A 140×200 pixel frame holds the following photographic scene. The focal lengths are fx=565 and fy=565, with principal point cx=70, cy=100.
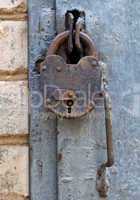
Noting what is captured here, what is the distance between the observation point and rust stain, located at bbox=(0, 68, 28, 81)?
1.21 meters

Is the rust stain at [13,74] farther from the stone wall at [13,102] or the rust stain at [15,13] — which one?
the rust stain at [15,13]

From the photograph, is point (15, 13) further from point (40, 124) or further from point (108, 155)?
point (108, 155)

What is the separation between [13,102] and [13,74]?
0.06 m

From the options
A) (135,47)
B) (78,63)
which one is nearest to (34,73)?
(78,63)

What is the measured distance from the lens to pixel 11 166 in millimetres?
1184

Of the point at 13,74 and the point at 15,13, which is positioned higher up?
the point at 15,13

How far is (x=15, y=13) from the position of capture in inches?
48.5

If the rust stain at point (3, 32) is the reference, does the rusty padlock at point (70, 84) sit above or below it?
below

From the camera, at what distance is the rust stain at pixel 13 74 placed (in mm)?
1213

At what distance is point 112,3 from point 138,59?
0.13 m

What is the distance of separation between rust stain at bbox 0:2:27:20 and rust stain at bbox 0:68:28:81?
0.38ft

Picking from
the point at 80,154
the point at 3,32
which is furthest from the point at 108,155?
the point at 3,32

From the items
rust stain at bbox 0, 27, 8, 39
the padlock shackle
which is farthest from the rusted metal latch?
rust stain at bbox 0, 27, 8, 39

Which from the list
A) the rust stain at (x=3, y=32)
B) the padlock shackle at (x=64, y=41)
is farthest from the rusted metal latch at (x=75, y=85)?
the rust stain at (x=3, y=32)
